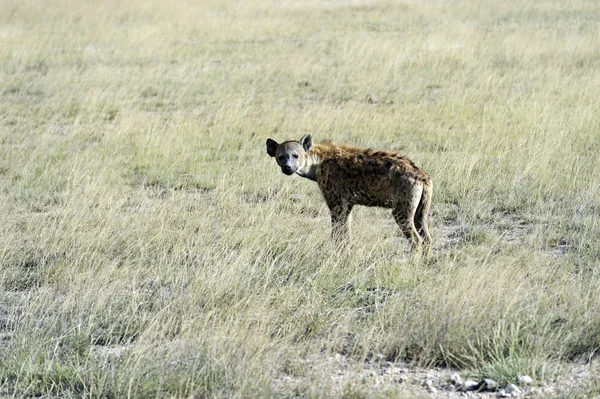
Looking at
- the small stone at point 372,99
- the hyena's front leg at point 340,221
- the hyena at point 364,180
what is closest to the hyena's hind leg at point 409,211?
the hyena at point 364,180

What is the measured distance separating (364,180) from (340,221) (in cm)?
40

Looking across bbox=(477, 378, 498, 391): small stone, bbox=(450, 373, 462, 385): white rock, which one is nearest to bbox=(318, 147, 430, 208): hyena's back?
bbox=(450, 373, 462, 385): white rock

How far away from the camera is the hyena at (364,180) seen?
5.98 meters

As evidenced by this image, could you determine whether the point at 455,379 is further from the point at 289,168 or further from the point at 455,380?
the point at 289,168

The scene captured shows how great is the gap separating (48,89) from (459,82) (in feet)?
19.7

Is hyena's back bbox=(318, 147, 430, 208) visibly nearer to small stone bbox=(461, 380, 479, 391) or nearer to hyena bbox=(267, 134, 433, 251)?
hyena bbox=(267, 134, 433, 251)

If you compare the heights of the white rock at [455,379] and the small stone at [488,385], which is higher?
the small stone at [488,385]

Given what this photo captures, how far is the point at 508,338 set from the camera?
4.53m

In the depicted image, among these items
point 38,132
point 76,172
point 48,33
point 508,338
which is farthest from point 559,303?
point 48,33

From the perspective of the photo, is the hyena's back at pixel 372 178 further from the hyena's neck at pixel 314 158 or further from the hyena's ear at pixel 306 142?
the hyena's ear at pixel 306 142

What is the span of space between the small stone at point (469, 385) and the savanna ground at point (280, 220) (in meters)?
0.09

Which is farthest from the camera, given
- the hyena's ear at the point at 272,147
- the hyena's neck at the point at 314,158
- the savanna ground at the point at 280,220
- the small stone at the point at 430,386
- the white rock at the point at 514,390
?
the hyena's ear at the point at 272,147

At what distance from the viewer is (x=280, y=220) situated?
6926mm

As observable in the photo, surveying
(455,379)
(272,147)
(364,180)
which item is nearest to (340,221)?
(364,180)
